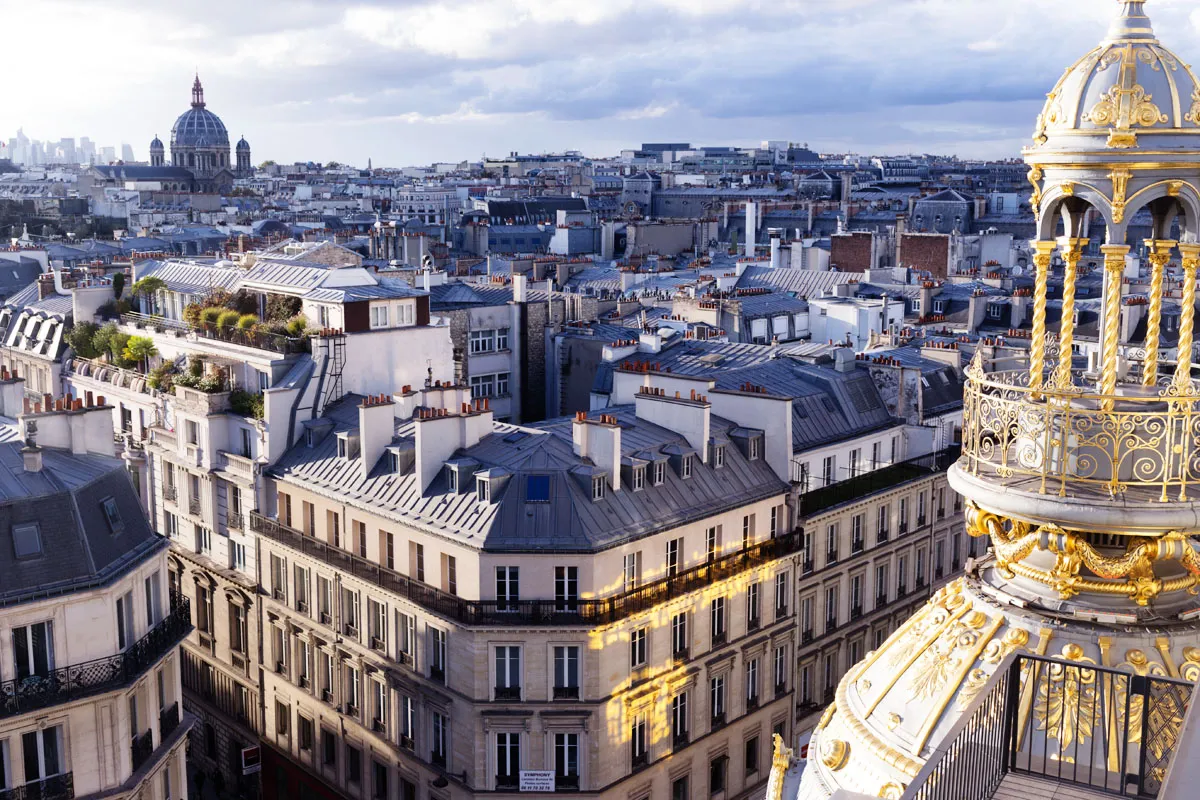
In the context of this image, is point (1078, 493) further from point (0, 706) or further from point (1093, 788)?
point (0, 706)

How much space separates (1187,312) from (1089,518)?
76.0 inches

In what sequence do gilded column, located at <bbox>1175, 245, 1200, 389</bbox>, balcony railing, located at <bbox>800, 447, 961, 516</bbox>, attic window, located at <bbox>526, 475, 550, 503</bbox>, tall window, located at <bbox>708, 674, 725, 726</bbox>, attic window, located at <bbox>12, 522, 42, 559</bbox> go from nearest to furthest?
gilded column, located at <bbox>1175, 245, 1200, 389</bbox> → attic window, located at <bbox>12, 522, 42, 559</bbox> → attic window, located at <bbox>526, 475, 550, 503</bbox> → tall window, located at <bbox>708, 674, 725, 726</bbox> → balcony railing, located at <bbox>800, 447, 961, 516</bbox>

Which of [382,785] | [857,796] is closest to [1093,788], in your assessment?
[857,796]

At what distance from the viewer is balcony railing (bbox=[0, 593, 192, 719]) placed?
2558cm

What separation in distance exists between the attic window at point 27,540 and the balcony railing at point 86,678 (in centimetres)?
250

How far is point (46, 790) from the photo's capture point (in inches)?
1021

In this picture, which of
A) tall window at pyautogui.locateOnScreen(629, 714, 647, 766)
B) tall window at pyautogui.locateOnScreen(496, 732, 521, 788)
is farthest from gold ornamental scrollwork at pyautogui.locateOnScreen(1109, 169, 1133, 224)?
tall window at pyautogui.locateOnScreen(496, 732, 521, 788)

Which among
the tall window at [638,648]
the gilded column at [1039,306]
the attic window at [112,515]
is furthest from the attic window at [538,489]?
the gilded column at [1039,306]

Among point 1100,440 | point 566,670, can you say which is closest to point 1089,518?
point 1100,440

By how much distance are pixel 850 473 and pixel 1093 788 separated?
33.6m

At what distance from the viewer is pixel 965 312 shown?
64.2m

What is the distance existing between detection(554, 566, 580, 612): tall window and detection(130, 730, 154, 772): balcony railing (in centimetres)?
1009

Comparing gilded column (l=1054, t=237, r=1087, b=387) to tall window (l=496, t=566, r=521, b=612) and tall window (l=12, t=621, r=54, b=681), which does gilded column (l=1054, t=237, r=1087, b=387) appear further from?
tall window (l=496, t=566, r=521, b=612)

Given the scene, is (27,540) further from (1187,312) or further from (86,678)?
(1187,312)
